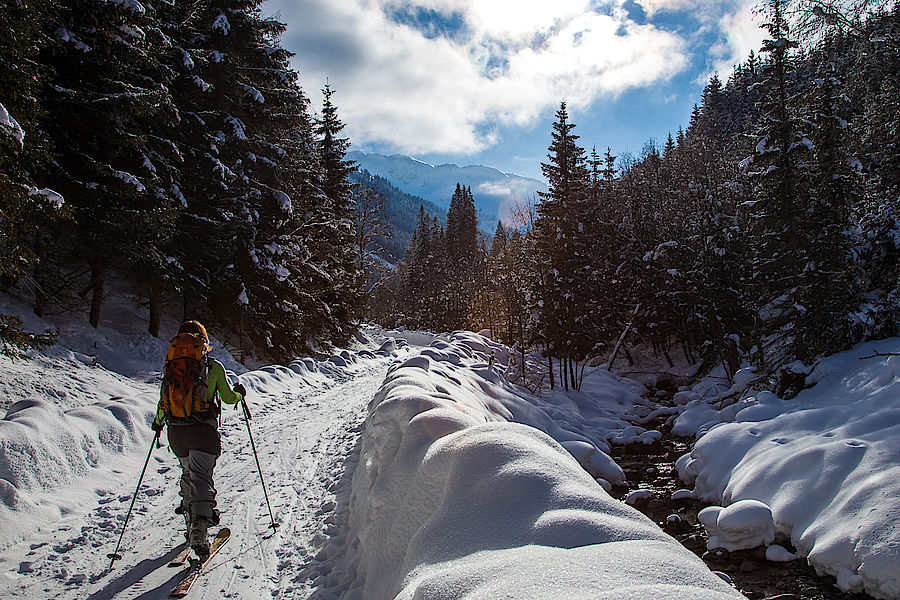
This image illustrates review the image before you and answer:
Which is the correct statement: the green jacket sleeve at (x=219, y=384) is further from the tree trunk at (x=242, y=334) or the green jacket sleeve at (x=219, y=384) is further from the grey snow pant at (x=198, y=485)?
the tree trunk at (x=242, y=334)

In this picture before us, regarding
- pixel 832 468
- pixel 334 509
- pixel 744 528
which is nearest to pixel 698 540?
pixel 744 528

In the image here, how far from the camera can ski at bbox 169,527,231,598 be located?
12.8 ft

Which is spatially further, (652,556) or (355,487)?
(355,487)

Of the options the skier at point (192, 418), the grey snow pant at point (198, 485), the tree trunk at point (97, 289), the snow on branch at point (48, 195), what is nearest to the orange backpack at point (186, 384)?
the skier at point (192, 418)

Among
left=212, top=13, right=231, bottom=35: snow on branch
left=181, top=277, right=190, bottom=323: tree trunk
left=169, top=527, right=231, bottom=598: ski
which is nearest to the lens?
left=169, top=527, right=231, bottom=598: ski

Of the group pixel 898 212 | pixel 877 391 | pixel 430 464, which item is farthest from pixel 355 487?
pixel 898 212

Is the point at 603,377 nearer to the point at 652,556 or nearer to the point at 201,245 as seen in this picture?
the point at 201,245

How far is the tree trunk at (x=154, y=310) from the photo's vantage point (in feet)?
43.7

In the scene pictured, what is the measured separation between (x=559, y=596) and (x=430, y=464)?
2.18m

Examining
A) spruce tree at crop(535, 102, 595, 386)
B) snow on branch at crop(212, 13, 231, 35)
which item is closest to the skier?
snow on branch at crop(212, 13, 231, 35)

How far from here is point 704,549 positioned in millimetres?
6516

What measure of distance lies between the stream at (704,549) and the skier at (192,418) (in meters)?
6.25

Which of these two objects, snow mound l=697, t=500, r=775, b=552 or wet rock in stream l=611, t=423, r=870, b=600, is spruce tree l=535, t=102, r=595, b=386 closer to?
wet rock in stream l=611, t=423, r=870, b=600

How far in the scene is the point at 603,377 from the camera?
2203cm
